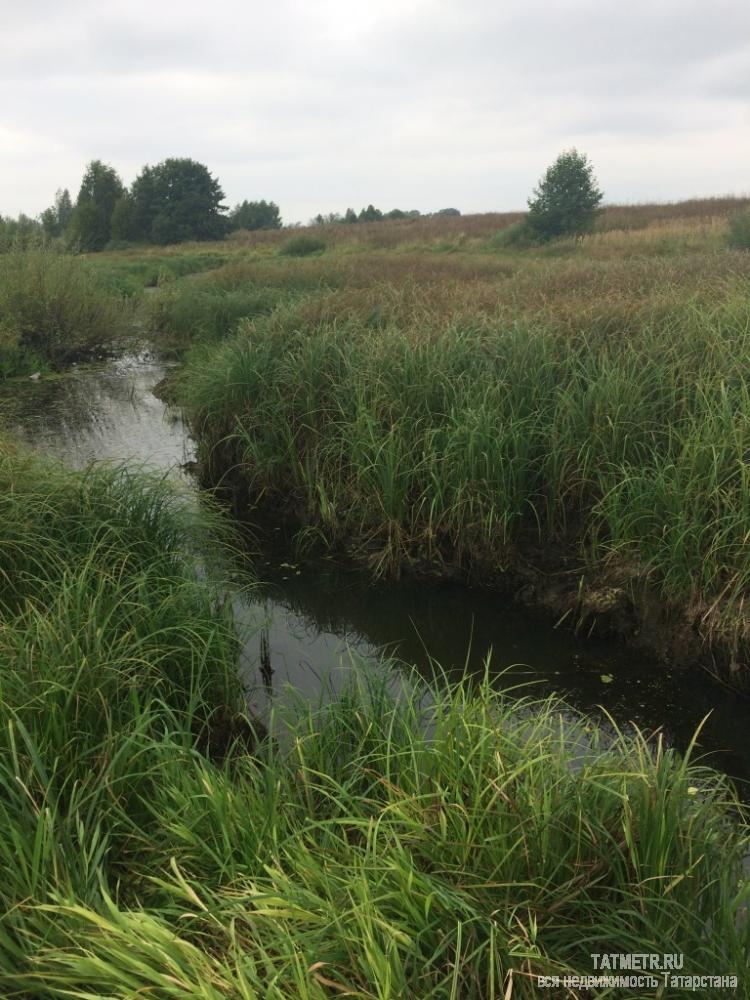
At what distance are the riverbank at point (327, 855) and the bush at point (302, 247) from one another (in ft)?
83.7

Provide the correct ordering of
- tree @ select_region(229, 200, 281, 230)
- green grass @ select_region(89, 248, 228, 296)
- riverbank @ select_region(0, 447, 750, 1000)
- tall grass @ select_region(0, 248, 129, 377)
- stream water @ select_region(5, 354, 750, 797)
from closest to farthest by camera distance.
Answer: riverbank @ select_region(0, 447, 750, 1000) → stream water @ select_region(5, 354, 750, 797) → tall grass @ select_region(0, 248, 129, 377) → green grass @ select_region(89, 248, 228, 296) → tree @ select_region(229, 200, 281, 230)

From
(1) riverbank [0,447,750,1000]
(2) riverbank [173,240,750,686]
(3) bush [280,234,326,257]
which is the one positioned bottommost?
(1) riverbank [0,447,750,1000]

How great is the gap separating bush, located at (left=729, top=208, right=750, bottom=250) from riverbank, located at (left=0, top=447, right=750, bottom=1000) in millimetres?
14581

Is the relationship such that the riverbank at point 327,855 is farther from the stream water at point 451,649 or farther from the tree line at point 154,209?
the tree line at point 154,209

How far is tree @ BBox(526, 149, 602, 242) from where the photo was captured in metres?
22.7

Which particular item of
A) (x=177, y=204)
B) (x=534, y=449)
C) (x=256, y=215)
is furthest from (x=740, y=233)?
(x=256, y=215)

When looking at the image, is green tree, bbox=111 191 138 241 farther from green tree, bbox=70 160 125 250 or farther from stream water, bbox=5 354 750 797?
stream water, bbox=5 354 750 797

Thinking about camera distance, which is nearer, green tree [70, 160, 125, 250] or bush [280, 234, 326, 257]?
bush [280, 234, 326, 257]

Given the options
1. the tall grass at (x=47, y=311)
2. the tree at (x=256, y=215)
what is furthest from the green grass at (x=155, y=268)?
the tree at (x=256, y=215)

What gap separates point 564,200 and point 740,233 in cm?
879

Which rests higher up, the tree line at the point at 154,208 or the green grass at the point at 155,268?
the tree line at the point at 154,208

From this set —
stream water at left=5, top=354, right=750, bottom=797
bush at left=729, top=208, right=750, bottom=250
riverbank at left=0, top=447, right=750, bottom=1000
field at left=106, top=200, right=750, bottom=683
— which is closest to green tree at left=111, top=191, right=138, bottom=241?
bush at left=729, top=208, right=750, bottom=250

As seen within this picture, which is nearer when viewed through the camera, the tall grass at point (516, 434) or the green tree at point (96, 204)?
the tall grass at point (516, 434)

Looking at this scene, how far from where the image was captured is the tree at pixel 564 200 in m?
22.7
